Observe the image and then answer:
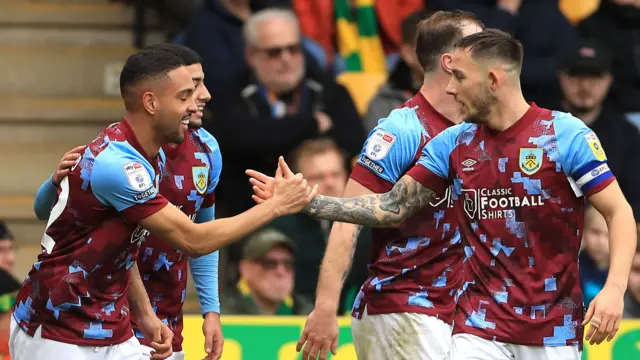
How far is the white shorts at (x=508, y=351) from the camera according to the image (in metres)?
5.29

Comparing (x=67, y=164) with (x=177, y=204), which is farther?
(x=177, y=204)

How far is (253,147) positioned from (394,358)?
316 centimetres

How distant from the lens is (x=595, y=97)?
9086 mm

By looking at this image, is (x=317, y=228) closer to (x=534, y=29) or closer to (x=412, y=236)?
(x=534, y=29)

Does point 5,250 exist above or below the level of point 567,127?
below

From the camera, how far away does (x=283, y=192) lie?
18.0 feet

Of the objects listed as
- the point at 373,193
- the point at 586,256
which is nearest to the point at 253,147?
the point at 586,256

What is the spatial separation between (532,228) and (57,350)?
1954 mm

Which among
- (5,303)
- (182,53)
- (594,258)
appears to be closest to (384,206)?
(182,53)

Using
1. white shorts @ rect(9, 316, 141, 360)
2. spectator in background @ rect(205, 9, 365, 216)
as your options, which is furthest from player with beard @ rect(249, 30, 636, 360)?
spectator in background @ rect(205, 9, 365, 216)

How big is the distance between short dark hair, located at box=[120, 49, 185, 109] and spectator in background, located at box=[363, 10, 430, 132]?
366cm

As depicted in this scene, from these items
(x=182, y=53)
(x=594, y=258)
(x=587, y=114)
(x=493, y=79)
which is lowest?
(x=594, y=258)

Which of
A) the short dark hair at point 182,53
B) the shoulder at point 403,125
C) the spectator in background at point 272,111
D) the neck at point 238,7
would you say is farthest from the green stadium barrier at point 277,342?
the short dark hair at point 182,53

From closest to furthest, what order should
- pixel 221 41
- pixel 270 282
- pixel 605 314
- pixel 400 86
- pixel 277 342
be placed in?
pixel 605 314, pixel 277 342, pixel 270 282, pixel 400 86, pixel 221 41
